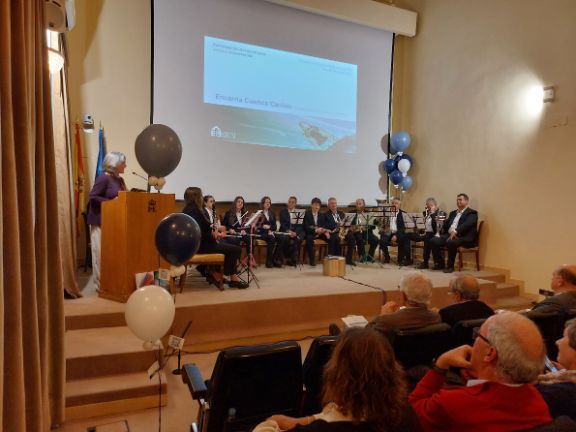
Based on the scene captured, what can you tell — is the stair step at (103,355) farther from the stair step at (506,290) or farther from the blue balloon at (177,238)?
the stair step at (506,290)

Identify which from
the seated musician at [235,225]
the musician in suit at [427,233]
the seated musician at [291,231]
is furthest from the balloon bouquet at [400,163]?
the seated musician at [235,225]

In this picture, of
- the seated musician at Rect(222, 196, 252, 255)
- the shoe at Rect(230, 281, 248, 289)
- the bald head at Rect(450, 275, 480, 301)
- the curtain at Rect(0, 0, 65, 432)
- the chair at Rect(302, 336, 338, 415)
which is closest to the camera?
the curtain at Rect(0, 0, 65, 432)

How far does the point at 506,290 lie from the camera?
19.9 feet

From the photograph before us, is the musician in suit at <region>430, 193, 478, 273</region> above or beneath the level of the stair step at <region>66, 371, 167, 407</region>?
above

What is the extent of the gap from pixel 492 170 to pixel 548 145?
0.94m

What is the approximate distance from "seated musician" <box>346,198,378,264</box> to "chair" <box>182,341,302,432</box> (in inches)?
203

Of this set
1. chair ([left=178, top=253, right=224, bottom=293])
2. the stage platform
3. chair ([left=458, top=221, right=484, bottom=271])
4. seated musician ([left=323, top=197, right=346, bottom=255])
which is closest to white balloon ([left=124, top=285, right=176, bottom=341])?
the stage platform

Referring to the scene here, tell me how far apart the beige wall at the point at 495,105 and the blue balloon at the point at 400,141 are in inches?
30.8

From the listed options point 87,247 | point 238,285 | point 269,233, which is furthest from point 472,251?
point 87,247

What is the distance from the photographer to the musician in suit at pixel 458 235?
647 centimetres

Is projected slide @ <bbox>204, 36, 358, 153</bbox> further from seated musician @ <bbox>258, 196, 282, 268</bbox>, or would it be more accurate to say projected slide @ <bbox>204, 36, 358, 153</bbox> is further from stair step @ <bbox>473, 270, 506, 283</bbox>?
stair step @ <bbox>473, 270, 506, 283</bbox>

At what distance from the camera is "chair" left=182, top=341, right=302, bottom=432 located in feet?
5.53

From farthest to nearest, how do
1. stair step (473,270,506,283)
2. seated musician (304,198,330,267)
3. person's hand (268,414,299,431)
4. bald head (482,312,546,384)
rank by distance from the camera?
seated musician (304,198,330,267) < stair step (473,270,506,283) < person's hand (268,414,299,431) < bald head (482,312,546,384)

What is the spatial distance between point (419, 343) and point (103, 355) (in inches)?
85.1
